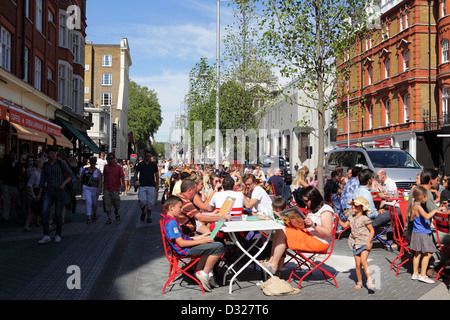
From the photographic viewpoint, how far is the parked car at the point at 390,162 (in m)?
14.9

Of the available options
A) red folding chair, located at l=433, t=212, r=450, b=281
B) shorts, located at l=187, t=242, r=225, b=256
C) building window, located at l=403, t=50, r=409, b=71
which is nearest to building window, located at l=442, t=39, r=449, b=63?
building window, located at l=403, t=50, r=409, b=71

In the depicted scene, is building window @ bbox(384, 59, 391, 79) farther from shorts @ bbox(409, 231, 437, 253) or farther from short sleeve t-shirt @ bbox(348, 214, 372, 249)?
short sleeve t-shirt @ bbox(348, 214, 372, 249)

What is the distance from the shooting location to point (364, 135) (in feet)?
156

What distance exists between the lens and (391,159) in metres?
16.4

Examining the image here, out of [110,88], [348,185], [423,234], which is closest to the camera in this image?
[423,234]

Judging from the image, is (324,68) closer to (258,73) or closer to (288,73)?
(288,73)

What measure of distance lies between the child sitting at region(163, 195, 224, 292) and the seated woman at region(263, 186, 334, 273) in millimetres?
753

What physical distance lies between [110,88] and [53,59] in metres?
49.4

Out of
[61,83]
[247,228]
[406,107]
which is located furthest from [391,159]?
[406,107]

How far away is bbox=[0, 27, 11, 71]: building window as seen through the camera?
62.5 ft

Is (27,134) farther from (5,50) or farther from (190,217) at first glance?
(190,217)

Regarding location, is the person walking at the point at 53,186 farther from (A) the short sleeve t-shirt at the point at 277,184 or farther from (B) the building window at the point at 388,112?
(B) the building window at the point at 388,112

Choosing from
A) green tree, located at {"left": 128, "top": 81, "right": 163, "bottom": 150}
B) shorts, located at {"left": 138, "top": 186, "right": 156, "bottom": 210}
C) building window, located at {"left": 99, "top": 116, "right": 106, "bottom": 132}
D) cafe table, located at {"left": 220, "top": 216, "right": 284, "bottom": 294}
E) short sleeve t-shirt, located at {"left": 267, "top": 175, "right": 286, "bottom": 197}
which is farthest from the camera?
green tree, located at {"left": 128, "top": 81, "right": 163, "bottom": 150}

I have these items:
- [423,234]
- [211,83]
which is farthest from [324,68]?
[211,83]
